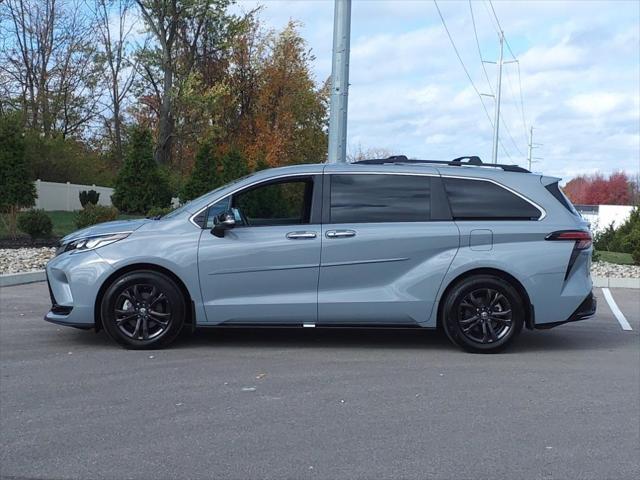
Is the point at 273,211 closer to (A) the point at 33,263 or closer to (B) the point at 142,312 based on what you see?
(B) the point at 142,312

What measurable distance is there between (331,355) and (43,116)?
41.3 metres

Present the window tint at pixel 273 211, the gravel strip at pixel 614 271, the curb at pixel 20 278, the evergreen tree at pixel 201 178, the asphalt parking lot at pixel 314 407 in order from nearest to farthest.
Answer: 1. the asphalt parking lot at pixel 314 407
2. the window tint at pixel 273 211
3. the curb at pixel 20 278
4. the gravel strip at pixel 614 271
5. the evergreen tree at pixel 201 178

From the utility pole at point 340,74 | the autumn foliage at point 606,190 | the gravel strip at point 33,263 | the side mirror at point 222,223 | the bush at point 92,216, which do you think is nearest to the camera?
the side mirror at point 222,223

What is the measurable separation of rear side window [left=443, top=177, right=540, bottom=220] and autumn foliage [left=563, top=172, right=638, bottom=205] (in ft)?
371

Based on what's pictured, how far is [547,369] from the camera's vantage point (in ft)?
21.9

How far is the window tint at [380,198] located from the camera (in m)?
7.08

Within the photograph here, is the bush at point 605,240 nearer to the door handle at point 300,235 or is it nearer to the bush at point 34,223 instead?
the bush at point 34,223

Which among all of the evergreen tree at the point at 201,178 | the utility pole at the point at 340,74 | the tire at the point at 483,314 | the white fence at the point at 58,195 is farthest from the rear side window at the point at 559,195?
the white fence at the point at 58,195

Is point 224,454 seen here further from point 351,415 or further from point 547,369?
point 547,369

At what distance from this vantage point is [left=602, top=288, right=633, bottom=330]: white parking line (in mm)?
9164

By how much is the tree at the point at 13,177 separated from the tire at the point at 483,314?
41.5 ft

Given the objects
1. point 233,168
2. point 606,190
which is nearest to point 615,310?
point 233,168

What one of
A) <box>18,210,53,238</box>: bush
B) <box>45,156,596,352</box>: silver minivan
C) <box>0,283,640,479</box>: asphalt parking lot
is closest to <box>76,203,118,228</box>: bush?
<box>18,210,53,238</box>: bush

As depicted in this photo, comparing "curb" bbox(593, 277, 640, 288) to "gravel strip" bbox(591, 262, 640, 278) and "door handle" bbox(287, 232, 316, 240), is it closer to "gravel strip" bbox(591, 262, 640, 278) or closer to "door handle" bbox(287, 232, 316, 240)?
"gravel strip" bbox(591, 262, 640, 278)
